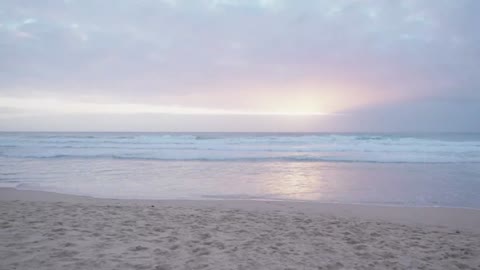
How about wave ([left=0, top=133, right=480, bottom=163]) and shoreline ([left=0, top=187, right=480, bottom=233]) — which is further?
wave ([left=0, top=133, right=480, bottom=163])

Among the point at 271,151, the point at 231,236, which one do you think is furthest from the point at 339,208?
the point at 271,151

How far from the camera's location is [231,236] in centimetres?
488

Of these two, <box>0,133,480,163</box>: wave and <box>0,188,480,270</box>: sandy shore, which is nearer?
<box>0,188,480,270</box>: sandy shore

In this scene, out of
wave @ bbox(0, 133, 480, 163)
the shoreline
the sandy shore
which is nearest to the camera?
the sandy shore

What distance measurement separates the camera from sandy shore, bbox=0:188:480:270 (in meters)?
3.84

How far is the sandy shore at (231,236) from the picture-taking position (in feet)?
12.6

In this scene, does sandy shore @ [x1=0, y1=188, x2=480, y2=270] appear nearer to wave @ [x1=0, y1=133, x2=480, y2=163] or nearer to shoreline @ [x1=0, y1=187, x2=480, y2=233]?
shoreline @ [x1=0, y1=187, x2=480, y2=233]

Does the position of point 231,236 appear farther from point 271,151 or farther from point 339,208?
point 271,151

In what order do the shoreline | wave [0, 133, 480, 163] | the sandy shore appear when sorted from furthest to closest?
1. wave [0, 133, 480, 163]
2. the shoreline
3. the sandy shore

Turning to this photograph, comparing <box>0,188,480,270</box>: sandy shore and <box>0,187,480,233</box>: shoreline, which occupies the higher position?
<box>0,188,480,270</box>: sandy shore

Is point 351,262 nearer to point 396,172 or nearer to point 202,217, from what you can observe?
point 202,217

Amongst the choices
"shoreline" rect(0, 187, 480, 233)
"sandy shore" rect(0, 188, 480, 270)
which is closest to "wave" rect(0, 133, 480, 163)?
"shoreline" rect(0, 187, 480, 233)

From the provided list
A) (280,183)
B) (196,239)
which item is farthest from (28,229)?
(280,183)

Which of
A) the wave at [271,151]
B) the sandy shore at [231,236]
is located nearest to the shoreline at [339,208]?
the sandy shore at [231,236]
